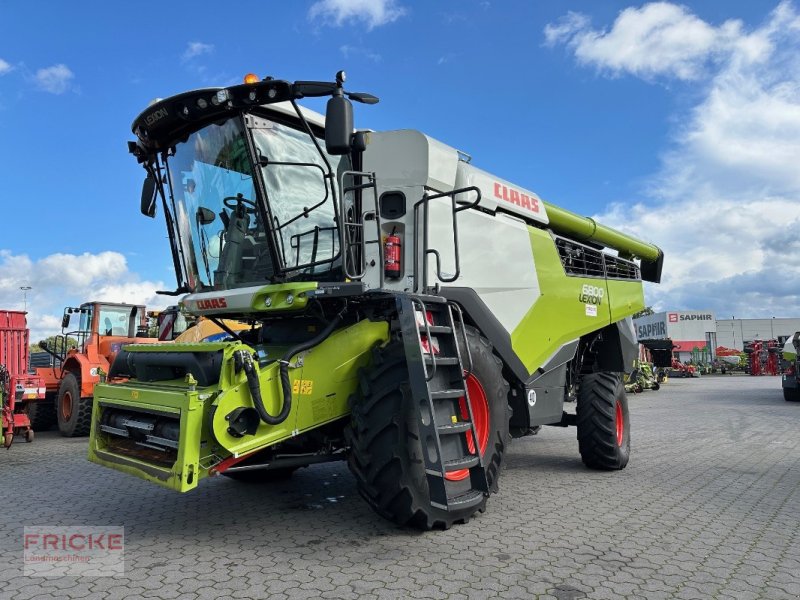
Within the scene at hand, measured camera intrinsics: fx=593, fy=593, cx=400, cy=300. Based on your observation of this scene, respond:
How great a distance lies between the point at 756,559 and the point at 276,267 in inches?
146

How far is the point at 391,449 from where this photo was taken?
3.84 m

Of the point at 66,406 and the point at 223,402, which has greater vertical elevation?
the point at 223,402

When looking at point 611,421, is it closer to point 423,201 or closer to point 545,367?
point 545,367

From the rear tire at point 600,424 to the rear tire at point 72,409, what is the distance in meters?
8.00

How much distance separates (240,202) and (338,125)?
3.88ft

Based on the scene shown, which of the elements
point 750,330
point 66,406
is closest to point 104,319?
point 66,406

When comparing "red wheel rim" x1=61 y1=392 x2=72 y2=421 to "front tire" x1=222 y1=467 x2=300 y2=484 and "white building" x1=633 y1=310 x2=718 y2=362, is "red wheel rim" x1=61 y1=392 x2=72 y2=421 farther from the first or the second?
"white building" x1=633 y1=310 x2=718 y2=362

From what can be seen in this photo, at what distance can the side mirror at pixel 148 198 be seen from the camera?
16.9 feet

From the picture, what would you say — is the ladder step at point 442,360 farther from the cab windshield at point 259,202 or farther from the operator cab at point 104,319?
the operator cab at point 104,319

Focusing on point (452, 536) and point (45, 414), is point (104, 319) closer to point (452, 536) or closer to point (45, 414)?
point (45, 414)

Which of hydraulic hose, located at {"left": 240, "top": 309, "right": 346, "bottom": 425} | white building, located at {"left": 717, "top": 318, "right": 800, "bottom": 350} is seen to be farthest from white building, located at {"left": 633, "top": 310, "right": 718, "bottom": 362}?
hydraulic hose, located at {"left": 240, "top": 309, "right": 346, "bottom": 425}

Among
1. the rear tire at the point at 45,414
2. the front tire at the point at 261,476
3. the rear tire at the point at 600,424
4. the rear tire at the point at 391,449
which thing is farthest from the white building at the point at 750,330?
the rear tire at the point at 391,449

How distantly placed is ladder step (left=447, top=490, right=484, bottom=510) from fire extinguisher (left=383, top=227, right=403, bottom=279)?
1678 mm

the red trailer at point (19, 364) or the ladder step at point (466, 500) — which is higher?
the red trailer at point (19, 364)
